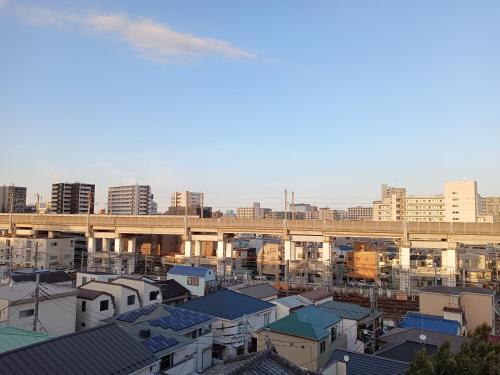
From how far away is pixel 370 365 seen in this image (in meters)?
11.1

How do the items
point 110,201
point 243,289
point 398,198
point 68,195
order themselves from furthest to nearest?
point 110,201
point 68,195
point 398,198
point 243,289

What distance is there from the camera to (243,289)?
912 inches

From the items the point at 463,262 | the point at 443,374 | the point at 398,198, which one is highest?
the point at 398,198

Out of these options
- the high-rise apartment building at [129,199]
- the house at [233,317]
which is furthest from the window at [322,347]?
the high-rise apartment building at [129,199]

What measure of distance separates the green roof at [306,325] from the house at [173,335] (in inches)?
115

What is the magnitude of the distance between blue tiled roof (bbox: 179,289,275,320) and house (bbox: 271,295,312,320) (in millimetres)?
698

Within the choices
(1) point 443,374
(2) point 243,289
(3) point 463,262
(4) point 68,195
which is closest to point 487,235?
(3) point 463,262

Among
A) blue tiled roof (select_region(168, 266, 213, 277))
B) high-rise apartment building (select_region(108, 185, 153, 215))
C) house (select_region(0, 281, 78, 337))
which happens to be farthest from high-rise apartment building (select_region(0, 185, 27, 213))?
house (select_region(0, 281, 78, 337))

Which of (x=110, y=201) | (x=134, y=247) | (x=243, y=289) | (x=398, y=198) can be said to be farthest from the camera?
(x=110, y=201)

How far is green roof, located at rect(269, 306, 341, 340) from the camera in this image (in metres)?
13.8

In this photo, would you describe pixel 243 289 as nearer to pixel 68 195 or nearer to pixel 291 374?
pixel 291 374

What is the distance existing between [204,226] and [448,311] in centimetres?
3082

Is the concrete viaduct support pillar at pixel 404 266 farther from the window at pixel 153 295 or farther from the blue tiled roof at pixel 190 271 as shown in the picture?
the window at pixel 153 295

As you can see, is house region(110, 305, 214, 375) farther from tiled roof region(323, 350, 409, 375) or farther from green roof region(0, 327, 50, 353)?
tiled roof region(323, 350, 409, 375)
